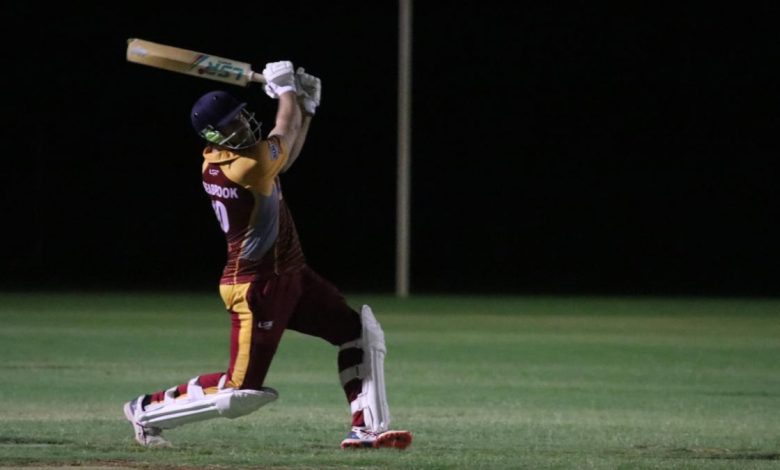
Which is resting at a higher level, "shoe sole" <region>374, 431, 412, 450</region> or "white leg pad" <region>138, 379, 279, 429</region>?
"white leg pad" <region>138, 379, 279, 429</region>

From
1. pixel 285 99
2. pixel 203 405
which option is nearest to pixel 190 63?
pixel 285 99

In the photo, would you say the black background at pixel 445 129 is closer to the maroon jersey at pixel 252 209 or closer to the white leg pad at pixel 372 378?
the white leg pad at pixel 372 378

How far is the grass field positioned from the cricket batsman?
0.30 meters

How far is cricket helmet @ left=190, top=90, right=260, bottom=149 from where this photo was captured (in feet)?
33.4

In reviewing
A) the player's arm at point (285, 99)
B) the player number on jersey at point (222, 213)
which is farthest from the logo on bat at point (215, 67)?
the player number on jersey at point (222, 213)

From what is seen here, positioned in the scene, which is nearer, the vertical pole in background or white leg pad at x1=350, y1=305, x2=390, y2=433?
white leg pad at x1=350, y1=305, x2=390, y2=433

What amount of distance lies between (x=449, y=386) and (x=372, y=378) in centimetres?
608

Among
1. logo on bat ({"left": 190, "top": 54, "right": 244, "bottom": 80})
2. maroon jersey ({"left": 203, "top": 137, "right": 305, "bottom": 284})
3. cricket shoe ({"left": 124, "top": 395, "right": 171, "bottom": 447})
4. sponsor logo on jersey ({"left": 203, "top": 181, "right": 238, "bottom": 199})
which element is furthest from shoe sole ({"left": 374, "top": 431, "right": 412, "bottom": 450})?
logo on bat ({"left": 190, "top": 54, "right": 244, "bottom": 80})

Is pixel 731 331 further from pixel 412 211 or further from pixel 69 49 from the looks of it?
pixel 69 49

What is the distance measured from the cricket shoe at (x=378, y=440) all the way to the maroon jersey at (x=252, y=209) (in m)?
1.18

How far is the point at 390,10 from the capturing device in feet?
194

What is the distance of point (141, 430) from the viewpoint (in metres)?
10.8

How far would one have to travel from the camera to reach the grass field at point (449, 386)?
35.4 ft

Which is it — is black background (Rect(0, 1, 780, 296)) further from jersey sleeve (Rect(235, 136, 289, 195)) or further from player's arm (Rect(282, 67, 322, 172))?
jersey sleeve (Rect(235, 136, 289, 195))
